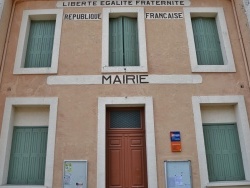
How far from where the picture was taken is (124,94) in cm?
707

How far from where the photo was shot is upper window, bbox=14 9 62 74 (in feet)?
24.3

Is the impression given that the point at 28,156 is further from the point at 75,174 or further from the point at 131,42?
the point at 131,42

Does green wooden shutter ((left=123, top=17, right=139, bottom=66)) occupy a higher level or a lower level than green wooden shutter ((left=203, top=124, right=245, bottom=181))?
higher

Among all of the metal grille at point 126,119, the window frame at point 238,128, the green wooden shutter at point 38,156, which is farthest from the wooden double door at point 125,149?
the green wooden shutter at point 38,156

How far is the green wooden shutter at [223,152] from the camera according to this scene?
21.9 ft

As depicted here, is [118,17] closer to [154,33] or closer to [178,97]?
[154,33]

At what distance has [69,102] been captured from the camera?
7.00 m

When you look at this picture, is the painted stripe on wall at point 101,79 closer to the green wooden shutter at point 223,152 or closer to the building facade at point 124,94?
the building facade at point 124,94

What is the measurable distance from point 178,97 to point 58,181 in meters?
3.65

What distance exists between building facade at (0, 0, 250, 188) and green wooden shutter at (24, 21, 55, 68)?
0.03 metres

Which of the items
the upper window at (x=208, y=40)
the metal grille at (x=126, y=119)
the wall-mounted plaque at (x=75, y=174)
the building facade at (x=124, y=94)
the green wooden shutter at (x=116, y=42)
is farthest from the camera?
the green wooden shutter at (x=116, y=42)

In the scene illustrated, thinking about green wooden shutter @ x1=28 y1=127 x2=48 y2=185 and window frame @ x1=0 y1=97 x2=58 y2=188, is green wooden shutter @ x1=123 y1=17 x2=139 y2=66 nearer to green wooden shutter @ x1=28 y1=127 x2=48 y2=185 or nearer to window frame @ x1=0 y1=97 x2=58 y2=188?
window frame @ x1=0 y1=97 x2=58 y2=188

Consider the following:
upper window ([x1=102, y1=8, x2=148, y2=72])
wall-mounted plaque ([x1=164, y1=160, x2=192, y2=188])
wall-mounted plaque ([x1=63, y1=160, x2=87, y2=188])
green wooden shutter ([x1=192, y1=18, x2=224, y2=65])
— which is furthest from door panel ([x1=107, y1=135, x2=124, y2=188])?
green wooden shutter ([x1=192, y1=18, x2=224, y2=65])

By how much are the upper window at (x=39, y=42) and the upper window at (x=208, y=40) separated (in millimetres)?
3847
